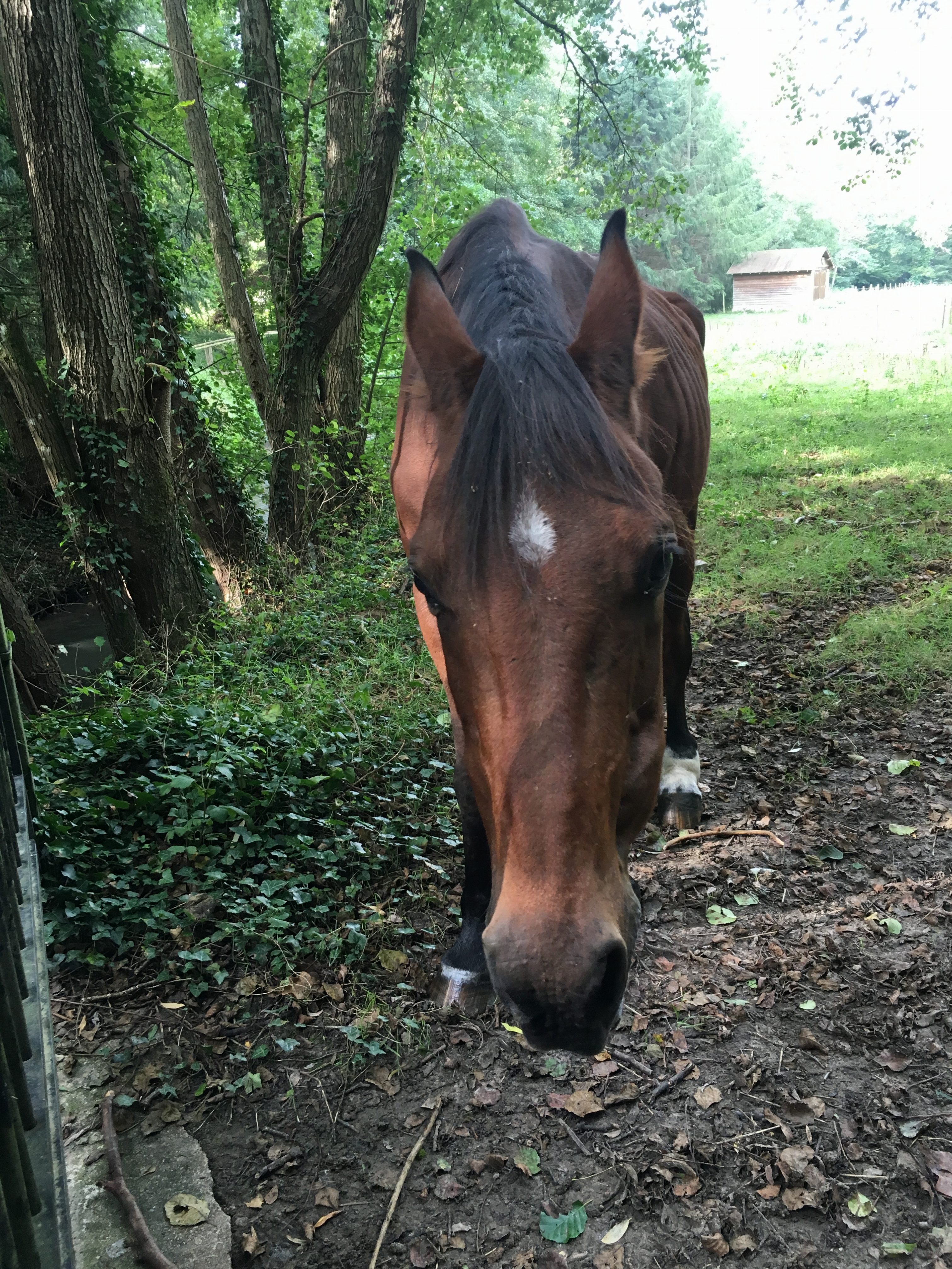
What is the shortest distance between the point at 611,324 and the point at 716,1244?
8.34ft

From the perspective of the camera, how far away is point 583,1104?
260 cm

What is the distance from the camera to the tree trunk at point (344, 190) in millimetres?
8281

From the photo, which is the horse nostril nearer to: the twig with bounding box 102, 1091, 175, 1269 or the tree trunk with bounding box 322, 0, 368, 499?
the twig with bounding box 102, 1091, 175, 1269

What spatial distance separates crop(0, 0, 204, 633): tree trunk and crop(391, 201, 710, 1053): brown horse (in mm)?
4214

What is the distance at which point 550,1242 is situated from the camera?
2.20 m

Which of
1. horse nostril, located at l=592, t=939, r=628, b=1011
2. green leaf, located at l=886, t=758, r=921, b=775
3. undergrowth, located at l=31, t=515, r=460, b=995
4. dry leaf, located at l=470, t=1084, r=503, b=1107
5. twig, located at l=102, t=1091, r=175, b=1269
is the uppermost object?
horse nostril, located at l=592, t=939, r=628, b=1011

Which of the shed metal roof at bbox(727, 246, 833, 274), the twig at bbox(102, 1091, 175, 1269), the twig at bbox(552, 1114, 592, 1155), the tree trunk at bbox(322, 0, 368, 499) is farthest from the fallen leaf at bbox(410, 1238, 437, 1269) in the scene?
the shed metal roof at bbox(727, 246, 833, 274)

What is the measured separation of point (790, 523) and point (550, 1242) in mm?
7948

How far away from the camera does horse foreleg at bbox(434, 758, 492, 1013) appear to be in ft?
9.53

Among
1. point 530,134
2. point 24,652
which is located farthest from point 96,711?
point 530,134

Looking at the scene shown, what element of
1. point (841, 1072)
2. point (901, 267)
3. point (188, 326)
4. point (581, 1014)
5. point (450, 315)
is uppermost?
point (901, 267)

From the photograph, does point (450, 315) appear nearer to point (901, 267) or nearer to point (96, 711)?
point (96, 711)

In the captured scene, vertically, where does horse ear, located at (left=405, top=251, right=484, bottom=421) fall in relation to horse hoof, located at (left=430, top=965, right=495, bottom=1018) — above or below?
above

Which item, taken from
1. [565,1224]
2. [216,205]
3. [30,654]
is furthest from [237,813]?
[216,205]
